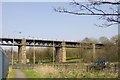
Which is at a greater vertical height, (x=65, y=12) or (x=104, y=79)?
(x=65, y=12)

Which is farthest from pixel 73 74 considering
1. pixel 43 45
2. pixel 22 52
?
pixel 43 45

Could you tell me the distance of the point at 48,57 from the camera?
117 m

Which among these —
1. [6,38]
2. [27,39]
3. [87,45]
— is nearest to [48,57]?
[27,39]

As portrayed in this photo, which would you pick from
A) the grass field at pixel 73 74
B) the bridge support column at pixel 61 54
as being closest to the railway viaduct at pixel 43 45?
the bridge support column at pixel 61 54

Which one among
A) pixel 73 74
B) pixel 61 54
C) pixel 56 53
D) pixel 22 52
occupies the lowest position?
pixel 73 74

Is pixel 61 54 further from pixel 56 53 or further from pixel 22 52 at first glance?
pixel 22 52

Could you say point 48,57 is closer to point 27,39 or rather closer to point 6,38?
Answer: point 27,39

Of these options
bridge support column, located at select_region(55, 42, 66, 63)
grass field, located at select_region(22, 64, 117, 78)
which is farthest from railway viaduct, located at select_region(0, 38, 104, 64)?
grass field, located at select_region(22, 64, 117, 78)

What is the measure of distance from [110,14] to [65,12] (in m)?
0.83

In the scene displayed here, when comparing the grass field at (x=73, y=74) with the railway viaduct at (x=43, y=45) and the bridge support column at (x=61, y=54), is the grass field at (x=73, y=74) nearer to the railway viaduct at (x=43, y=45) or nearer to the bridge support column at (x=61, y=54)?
the railway viaduct at (x=43, y=45)

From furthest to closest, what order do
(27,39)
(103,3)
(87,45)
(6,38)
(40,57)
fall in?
(40,57), (27,39), (6,38), (87,45), (103,3)

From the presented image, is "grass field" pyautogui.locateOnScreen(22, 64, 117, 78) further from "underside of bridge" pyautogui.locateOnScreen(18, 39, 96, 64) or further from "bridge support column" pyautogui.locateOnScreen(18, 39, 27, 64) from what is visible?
"underside of bridge" pyautogui.locateOnScreen(18, 39, 96, 64)

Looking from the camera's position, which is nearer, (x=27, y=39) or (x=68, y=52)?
(x=27, y=39)

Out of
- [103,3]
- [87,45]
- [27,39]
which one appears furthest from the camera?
[27,39]
